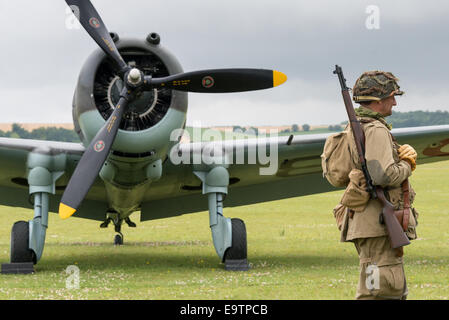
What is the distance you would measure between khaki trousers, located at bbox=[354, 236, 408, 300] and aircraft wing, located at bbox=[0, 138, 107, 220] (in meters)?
6.87

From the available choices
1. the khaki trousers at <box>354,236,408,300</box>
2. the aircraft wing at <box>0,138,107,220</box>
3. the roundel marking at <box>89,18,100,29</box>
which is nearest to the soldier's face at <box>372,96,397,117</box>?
the khaki trousers at <box>354,236,408,300</box>

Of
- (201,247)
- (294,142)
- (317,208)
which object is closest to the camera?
(294,142)

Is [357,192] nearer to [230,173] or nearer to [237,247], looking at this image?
[237,247]

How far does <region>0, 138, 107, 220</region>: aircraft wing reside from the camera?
10.8 meters

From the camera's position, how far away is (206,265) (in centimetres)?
1159

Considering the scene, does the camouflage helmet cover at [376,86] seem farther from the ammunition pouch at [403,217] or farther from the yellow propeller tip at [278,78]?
the yellow propeller tip at [278,78]

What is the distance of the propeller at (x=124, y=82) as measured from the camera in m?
8.82

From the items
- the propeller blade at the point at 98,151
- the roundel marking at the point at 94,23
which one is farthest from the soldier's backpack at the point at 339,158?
the roundel marking at the point at 94,23

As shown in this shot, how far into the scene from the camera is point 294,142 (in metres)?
11.7

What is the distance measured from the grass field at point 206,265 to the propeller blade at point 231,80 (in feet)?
9.23

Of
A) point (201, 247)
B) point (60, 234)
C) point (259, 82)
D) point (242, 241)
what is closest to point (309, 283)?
point (242, 241)

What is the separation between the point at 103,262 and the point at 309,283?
487cm
